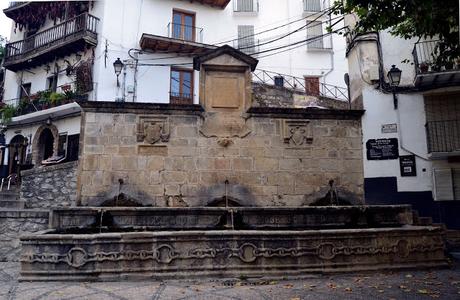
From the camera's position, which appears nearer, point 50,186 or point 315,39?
point 50,186

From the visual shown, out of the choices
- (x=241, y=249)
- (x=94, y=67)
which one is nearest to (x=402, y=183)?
(x=241, y=249)

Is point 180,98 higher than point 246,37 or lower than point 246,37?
lower

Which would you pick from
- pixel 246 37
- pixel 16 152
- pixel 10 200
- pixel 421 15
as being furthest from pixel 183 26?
pixel 421 15

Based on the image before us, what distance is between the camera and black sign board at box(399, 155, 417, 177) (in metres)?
12.0

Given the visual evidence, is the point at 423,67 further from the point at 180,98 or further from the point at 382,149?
the point at 180,98

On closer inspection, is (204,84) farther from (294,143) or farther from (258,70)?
(258,70)

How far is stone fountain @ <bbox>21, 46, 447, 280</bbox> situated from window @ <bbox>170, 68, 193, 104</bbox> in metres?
10.9

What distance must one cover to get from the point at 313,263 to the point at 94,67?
52.1ft

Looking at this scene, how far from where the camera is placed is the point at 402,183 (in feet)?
39.4

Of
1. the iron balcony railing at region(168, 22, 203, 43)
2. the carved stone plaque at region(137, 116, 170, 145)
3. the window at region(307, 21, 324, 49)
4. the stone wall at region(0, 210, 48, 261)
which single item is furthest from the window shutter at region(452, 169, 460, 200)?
the iron balcony railing at region(168, 22, 203, 43)

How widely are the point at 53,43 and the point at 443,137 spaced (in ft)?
62.7

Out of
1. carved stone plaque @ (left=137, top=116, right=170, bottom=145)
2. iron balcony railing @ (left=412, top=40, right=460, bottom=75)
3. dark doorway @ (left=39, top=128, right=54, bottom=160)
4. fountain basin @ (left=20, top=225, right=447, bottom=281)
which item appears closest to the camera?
fountain basin @ (left=20, top=225, right=447, bottom=281)

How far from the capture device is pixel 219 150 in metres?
7.66

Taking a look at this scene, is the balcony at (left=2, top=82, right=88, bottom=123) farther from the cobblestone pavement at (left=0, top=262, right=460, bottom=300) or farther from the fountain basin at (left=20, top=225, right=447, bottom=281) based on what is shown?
the cobblestone pavement at (left=0, top=262, right=460, bottom=300)
